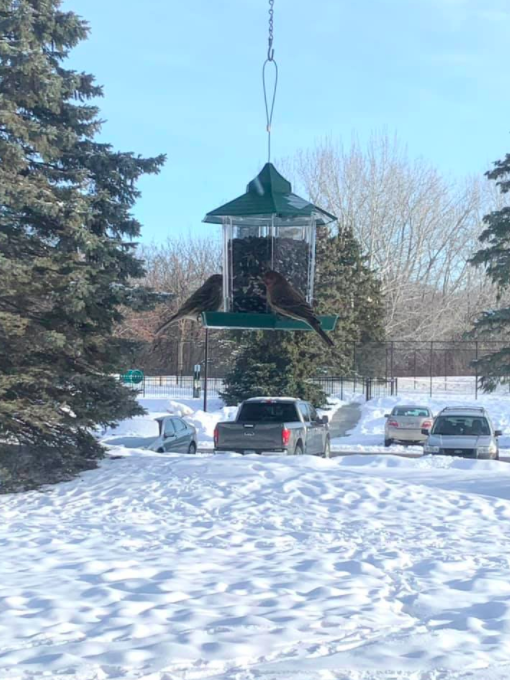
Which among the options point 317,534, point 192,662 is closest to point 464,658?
point 192,662

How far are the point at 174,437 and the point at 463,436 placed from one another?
23.4 feet

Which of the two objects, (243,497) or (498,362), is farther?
(498,362)

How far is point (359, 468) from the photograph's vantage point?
43.0 ft

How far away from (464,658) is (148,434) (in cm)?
2175

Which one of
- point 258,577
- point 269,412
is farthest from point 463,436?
point 258,577

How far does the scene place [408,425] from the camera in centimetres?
2708

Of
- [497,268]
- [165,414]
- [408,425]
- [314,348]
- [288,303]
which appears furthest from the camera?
[314,348]

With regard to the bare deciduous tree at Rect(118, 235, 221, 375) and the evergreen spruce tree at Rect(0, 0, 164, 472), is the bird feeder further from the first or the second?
the bare deciduous tree at Rect(118, 235, 221, 375)

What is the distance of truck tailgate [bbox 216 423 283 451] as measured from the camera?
16094 millimetres

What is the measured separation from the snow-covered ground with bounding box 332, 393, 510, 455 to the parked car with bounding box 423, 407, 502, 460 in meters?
4.99

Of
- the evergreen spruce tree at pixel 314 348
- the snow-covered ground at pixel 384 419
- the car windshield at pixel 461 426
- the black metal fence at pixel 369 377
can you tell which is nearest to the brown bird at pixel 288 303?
the car windshield at pixel 461 426

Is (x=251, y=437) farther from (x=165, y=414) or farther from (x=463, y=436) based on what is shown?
(x=165, y=414)

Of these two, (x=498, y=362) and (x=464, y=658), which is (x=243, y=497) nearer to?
(x=464, y=658)

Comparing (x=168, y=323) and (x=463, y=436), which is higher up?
(x=168, y=323)
